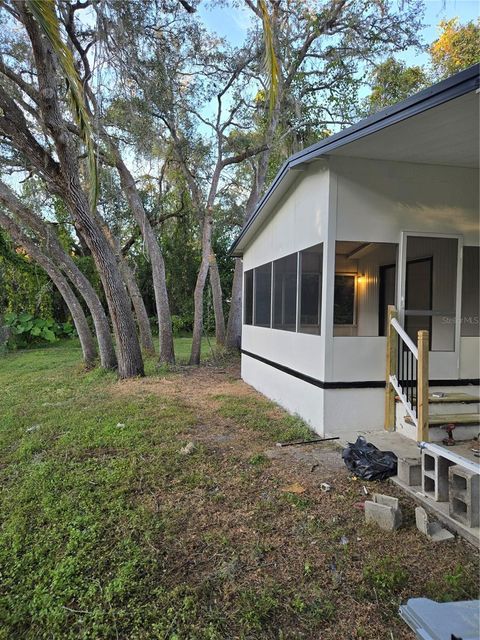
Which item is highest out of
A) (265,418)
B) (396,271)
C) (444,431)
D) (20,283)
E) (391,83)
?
(391,83)

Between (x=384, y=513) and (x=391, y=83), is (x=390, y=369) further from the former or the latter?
(x=391, y=83)

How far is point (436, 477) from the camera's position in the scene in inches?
107

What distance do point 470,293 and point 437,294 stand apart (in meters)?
0.39

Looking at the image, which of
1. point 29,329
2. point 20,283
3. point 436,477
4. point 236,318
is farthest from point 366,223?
point 20,283

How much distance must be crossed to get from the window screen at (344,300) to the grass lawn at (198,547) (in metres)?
1.43

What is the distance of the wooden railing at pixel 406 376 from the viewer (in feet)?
11.6

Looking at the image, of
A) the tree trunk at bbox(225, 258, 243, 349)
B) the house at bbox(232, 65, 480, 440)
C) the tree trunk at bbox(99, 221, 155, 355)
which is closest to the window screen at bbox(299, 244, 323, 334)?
the house at bbox(232, 65, 480, 440)

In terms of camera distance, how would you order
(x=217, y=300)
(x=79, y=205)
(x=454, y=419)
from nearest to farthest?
(x=454, y=419) → (x=79, y=205) → (x=217, y=300)

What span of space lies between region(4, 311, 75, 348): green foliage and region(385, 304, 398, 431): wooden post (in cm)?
1336

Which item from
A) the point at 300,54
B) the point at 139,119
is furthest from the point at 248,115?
the point at 139,119

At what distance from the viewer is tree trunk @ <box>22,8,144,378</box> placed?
5.46m

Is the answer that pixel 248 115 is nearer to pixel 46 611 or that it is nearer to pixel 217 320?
pixel 217 320

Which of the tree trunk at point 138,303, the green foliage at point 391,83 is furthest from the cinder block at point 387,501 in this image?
the green foliage at point 391,83

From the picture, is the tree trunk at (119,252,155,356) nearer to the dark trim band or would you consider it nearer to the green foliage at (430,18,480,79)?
the dark trim band
